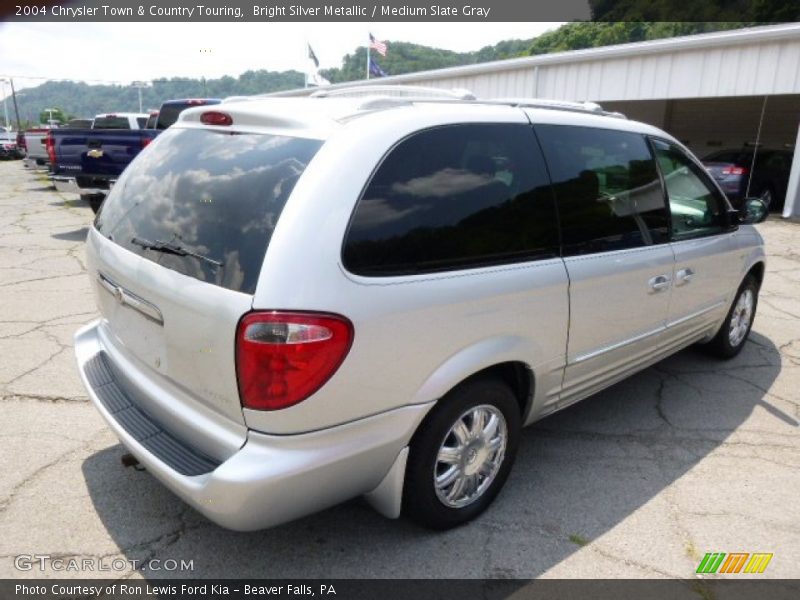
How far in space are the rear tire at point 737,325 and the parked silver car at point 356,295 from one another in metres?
1.76

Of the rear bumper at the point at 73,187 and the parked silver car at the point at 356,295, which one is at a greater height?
the parked silver car at the point at 356,295

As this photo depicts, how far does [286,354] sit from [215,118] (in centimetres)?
126

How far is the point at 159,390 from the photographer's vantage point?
239cm

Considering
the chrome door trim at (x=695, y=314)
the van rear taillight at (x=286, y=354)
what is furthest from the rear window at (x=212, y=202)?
the chrome door trim at (x=695, y=314)

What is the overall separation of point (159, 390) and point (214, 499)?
0.59 metres

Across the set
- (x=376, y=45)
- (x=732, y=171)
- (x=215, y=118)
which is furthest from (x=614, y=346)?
(x=376, y=45)

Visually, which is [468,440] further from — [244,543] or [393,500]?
[244,543]

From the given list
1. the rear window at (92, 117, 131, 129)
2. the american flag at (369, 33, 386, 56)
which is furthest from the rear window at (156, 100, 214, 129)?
the american flag at (369, 33, 386, 56)

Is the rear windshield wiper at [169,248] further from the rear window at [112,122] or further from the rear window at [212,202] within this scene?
the rear window at [112,122]

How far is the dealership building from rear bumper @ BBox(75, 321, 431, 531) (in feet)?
43.8

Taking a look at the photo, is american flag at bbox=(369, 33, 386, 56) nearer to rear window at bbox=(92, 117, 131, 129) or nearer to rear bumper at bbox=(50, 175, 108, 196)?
rear window at bbox=(92, 117, 131, 129)

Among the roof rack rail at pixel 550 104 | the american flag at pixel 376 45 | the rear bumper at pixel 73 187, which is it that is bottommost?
the rear bumper at pixel 73 187

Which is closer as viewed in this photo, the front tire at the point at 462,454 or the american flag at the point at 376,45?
the front tire at the point at 462,454

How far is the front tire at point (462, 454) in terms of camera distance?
94.6 inches
